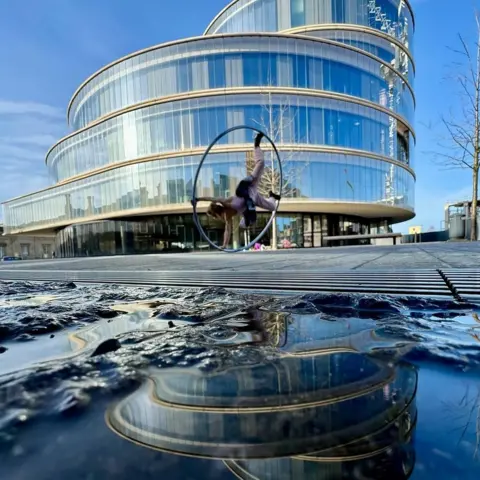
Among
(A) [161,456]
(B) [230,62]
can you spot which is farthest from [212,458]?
(B) [230,62]

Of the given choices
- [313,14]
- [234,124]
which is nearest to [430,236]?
[234,124]

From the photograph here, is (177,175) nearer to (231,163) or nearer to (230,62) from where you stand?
(231,163)

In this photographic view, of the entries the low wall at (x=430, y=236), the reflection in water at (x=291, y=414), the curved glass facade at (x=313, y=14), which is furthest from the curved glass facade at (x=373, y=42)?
the reflection in water at (x=291, y=414)

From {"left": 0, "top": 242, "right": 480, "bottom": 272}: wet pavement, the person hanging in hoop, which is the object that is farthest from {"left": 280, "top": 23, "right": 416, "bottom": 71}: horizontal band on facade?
the person hanging in hoop

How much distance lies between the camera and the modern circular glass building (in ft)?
81.3

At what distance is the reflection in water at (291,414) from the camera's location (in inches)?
22.5

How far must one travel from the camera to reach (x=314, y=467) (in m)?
0.56

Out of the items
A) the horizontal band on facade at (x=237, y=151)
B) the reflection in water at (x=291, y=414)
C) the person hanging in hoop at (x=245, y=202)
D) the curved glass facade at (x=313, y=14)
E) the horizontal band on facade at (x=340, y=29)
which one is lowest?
the reflection in water at (x=291, y=414)

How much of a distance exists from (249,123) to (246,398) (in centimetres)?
2553

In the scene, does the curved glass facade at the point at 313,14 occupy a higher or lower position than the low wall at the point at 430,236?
higher

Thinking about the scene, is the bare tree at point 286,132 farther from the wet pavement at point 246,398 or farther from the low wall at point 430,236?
the wet pavement at point 246,398

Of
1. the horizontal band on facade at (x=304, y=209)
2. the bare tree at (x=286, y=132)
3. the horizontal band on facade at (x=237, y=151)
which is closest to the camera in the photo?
the bare tree at (x=286, y=132)

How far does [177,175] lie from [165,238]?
6166 millimetres

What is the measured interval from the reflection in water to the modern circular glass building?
23.6 metres
